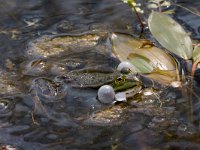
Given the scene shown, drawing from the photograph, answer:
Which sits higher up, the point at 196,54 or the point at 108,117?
the point at 196,54

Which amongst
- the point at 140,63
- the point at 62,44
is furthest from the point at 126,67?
the point at 62,44

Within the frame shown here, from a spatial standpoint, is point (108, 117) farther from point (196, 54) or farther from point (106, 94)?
point (196, 54)

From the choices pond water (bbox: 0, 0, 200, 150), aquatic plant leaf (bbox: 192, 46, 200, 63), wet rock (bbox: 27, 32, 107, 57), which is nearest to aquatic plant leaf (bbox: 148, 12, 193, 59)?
aquatic plant leaf (bbox: 192, 46, 200, 63)

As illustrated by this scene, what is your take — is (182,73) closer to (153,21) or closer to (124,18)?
(153,21)

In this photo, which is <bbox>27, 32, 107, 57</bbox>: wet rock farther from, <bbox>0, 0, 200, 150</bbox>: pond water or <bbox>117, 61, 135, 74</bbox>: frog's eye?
<bbox>117, 61, 135, 74</bbox>: frog's eye

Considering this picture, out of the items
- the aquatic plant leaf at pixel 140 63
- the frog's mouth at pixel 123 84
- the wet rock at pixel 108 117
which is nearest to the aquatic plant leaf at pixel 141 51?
the aquatic plant leaf at pixel 140 63

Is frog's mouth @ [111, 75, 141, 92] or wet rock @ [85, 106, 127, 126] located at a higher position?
frog's mouth @ [111, 75, 141, 92]

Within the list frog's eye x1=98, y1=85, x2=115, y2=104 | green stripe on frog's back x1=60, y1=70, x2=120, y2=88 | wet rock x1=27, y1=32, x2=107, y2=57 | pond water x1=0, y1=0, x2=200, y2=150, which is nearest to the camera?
pond water x1=0, y1=0, x2=200, y2=150
